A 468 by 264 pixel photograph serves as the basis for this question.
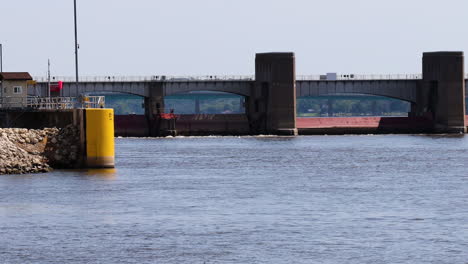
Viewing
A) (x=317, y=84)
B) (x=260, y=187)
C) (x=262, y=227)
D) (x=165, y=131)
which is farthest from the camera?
(x=317, y=84)

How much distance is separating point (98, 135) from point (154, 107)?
3149 inches

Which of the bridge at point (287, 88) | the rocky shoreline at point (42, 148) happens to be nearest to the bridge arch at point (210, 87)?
the bridge at point (287, 88)

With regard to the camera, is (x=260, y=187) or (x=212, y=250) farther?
(x=260, y=187)

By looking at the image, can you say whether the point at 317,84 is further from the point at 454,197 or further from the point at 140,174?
the point at 454,197

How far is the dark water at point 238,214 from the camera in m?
36.3

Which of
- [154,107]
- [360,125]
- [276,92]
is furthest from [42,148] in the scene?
[360,125]

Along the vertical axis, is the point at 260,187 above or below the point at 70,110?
below

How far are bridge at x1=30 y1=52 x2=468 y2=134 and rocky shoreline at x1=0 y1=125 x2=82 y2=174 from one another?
72.1m

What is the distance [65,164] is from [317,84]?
90065 mm

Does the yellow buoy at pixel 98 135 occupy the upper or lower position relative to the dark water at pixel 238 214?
upper

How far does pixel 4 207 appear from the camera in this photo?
4791cm

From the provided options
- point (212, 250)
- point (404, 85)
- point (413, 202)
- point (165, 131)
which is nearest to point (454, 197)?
point (413, 202)

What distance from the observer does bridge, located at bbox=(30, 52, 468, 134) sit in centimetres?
14275

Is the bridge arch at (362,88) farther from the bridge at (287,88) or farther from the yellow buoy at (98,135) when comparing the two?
the yellow buoy at (98,135)
